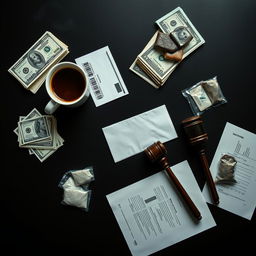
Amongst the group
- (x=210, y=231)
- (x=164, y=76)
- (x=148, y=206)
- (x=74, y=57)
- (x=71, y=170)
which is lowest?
(x=210, y=231)

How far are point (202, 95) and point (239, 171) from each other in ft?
0.85

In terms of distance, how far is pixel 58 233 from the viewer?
842mm

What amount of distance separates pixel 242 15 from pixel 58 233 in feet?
2.91

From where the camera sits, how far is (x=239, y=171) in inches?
34.1

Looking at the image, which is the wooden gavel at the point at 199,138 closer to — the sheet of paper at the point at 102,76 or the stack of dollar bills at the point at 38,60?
the sheet of paper at the point at 102,76

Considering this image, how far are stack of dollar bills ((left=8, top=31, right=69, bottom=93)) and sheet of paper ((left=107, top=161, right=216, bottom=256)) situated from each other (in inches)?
16.7

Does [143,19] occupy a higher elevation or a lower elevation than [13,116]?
higher

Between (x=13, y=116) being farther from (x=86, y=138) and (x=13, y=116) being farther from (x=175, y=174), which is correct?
(x=175, y=174)

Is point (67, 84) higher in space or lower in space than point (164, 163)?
higher

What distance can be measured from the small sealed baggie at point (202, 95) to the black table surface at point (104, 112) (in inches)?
0.7

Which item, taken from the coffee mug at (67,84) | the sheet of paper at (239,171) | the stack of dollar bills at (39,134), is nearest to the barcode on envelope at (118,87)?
the coffee mug at (67,84)

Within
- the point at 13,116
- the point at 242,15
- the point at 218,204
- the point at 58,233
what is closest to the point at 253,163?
the point at 218,204

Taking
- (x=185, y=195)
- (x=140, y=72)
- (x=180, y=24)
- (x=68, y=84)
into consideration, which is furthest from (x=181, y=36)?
(x=185, y=195)

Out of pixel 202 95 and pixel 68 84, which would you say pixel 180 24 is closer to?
pixel 202 95
